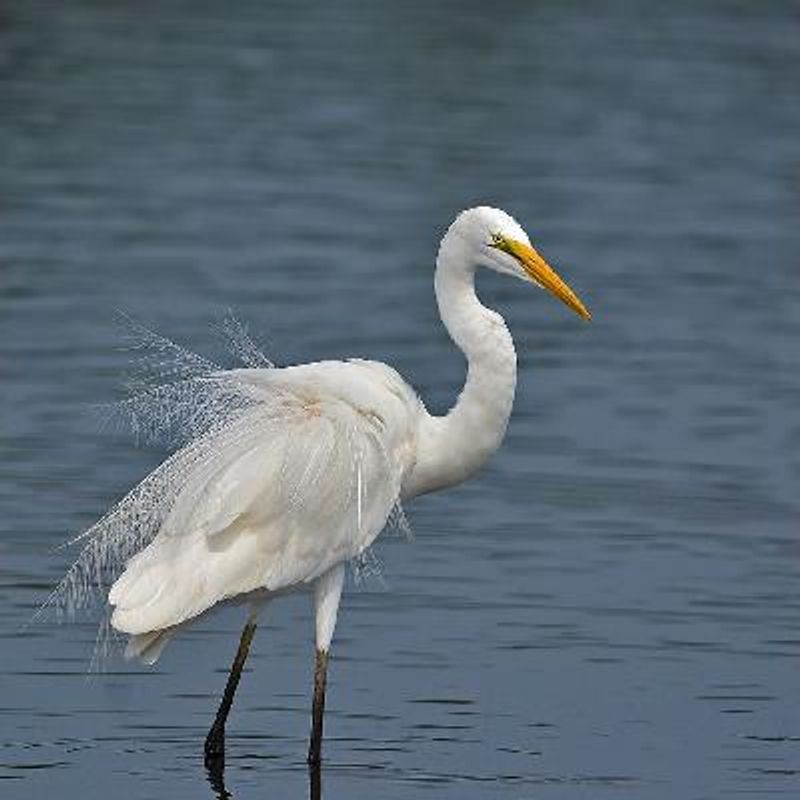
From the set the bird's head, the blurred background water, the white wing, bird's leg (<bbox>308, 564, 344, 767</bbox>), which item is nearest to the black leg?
bird's leg (<bbox>308, 564, 344, 767</bbox>)

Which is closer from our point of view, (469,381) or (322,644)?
(322,644)

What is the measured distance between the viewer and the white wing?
37.4 ft

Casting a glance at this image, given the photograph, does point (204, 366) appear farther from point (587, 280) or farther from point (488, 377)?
point (587, 280)

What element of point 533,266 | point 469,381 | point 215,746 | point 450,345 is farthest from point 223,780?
point 450,345

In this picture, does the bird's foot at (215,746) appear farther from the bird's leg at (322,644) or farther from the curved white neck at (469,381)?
the curved white neck at (469,381)

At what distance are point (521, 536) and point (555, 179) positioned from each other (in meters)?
9.33

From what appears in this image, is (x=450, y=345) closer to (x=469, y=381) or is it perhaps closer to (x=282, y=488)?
(x=469, y=381)

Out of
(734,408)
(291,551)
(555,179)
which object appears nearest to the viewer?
(291,551)

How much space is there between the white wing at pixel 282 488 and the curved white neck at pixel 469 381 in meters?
0.10

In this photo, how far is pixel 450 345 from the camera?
704 inches

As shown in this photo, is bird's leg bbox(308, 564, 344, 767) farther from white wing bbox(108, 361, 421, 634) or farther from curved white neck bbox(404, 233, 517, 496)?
curved white neck bbox(404, 233, 517, 496)

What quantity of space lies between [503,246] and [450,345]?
621 centimetres

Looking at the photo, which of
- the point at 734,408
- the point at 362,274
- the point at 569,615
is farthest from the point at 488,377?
the point at 362,274

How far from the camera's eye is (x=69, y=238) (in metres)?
20.9
